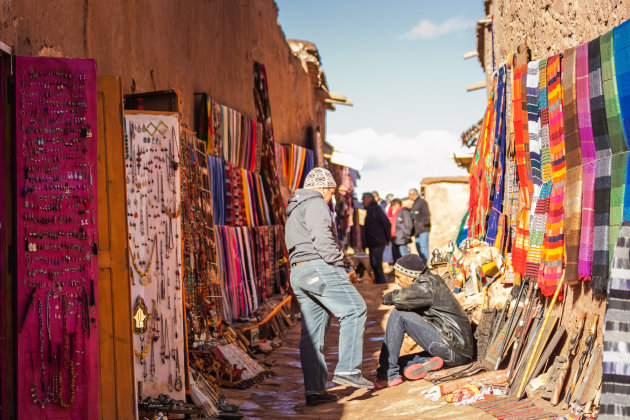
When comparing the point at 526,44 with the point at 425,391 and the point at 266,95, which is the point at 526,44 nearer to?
the point at 425,391

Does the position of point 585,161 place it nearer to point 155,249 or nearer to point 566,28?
point 566,28

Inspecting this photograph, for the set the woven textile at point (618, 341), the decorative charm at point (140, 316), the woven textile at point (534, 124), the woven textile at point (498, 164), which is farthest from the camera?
the woven textile at point (498, 164)

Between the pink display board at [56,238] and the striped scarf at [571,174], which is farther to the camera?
the striped scarf at [571,174]

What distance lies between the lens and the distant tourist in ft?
18.8

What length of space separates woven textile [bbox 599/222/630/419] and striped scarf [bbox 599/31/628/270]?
1.09ft

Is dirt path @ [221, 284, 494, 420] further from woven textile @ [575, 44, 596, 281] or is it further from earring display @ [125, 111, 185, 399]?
woven textile @ [575, 44, 596, 281]

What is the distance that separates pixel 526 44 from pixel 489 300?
232 cm

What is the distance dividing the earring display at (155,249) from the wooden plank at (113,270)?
2.03ft

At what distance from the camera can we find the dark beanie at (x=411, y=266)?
235 inches

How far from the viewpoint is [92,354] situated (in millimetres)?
3713

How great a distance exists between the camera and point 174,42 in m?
6.55

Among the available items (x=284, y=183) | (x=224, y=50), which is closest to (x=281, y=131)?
(x=284, y=183)

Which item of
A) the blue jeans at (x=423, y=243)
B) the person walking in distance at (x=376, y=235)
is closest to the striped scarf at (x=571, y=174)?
the person walking in distance at (x=376, y=235)

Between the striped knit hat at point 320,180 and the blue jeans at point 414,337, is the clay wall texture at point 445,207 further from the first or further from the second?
the striped knit hat at point 320,180
